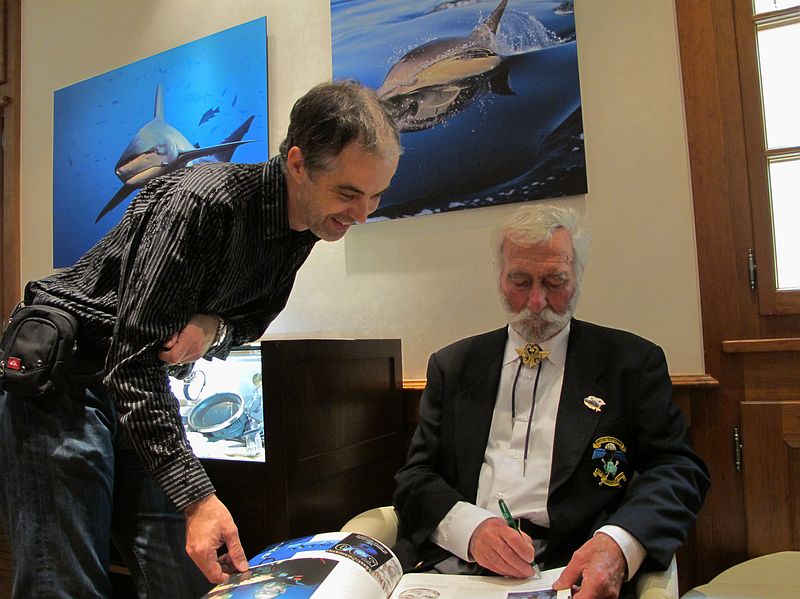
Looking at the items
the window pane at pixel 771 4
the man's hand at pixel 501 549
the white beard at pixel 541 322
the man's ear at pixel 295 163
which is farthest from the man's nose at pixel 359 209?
the window pane at pixel 771 4

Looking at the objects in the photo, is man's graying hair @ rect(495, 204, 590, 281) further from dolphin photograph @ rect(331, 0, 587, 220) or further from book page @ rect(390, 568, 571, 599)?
book page @ rect(390, 568, 571, 599)

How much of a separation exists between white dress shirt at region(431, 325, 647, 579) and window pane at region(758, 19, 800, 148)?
2.88 feet

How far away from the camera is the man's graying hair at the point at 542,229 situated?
1.50 m

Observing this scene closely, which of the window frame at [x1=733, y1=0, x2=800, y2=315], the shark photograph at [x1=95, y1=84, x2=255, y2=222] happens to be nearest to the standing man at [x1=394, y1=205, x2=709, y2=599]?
the window frame at [x1=733, y1=0, x2=800, y2=315]

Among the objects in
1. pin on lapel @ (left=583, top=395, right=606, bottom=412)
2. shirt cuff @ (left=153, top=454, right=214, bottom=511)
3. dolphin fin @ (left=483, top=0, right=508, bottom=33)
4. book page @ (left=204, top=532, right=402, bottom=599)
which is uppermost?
dolphin fin @ (left=483, top=0, right=508, bottom=33)

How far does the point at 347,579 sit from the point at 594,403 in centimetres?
76

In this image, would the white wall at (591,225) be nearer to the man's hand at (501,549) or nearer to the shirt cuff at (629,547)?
the shirt cuff at (629,547)

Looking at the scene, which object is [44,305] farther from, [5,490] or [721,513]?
[721,513]

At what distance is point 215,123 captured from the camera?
2559 millimetres

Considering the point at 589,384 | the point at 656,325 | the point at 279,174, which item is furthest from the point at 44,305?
the point at 656,325

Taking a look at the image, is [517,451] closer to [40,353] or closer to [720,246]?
[720,246]

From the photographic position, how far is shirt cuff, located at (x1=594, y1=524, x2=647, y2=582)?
1137mm

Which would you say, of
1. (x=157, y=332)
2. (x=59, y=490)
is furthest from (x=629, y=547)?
(x=59, y=490)

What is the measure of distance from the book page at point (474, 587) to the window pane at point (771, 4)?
Result: 1668 millimetres
